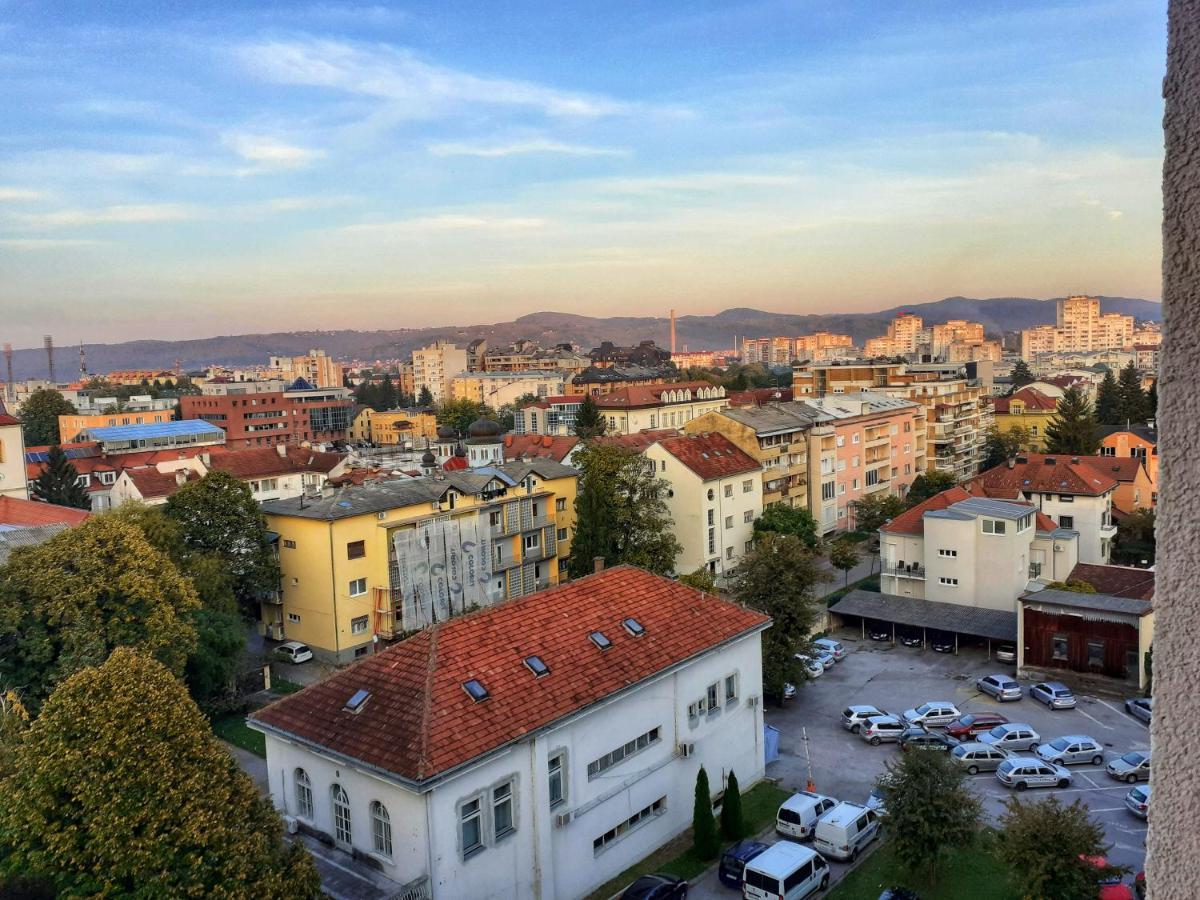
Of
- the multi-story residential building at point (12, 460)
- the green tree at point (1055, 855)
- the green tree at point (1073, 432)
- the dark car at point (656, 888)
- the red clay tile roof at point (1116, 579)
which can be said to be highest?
the multi-story residential building at point (12, 460)

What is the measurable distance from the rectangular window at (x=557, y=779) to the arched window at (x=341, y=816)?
3784mm

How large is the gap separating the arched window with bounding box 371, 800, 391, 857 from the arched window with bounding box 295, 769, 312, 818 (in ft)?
6.56

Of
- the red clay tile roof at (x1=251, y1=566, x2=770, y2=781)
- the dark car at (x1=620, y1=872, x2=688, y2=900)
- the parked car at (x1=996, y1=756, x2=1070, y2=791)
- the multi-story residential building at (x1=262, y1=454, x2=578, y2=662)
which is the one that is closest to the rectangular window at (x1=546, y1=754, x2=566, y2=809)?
the red clay tile roof at (x1=251, y1=566, x2=770, y2=781)

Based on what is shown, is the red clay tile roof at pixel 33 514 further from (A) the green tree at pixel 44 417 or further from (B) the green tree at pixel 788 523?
(A) the green tree at pixel 44 417

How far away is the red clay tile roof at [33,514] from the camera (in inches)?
1422

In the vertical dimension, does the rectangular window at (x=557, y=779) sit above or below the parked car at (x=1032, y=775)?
above

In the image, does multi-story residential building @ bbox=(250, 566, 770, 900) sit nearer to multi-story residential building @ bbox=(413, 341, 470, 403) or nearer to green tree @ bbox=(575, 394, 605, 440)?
green tree @ bbox=(575, 394, 605, 440)

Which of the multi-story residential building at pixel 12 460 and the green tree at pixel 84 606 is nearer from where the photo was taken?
the green tree at pixel 84 606

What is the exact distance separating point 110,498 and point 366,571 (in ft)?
94.2

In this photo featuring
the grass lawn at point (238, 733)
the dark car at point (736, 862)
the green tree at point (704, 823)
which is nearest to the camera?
the dark car at point (736, 862)

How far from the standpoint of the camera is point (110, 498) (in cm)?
5484

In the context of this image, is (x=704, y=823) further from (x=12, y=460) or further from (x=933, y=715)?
(x=12, y=460)

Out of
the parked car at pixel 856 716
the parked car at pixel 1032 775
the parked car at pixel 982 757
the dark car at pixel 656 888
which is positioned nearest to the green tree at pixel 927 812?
the dark car at pixel 656 888

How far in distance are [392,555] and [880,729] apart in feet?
64.0
